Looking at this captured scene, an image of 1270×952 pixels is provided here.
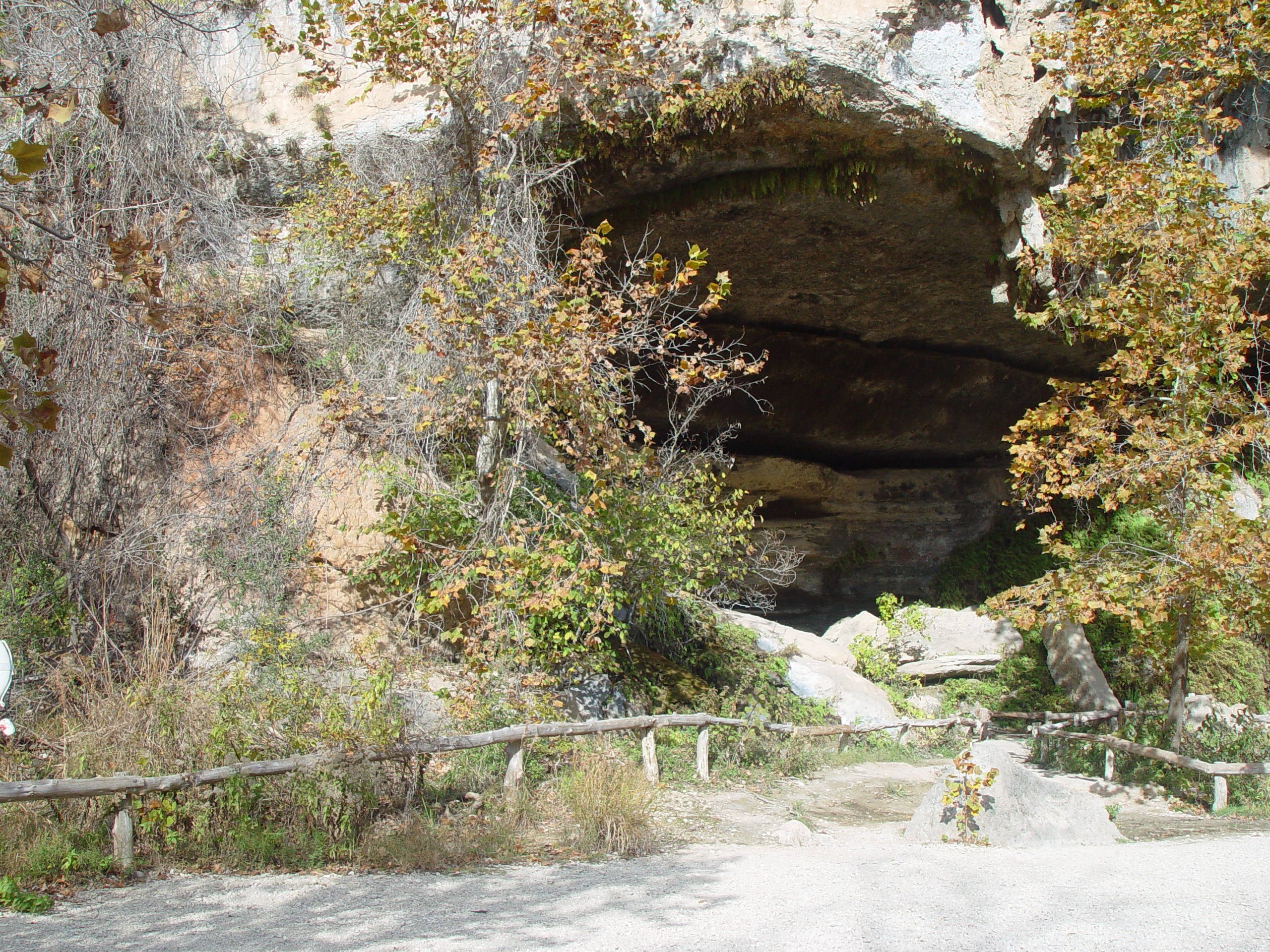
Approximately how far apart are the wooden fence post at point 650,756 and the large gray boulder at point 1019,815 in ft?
6.25

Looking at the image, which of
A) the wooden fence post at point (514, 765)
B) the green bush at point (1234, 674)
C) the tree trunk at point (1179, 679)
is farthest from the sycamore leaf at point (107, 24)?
the green bush at point (1234, 674)

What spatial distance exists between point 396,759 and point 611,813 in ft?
4.37

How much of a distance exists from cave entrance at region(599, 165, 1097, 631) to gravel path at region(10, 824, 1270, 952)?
6.62 m

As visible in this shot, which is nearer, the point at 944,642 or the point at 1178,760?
the point at 1178,760

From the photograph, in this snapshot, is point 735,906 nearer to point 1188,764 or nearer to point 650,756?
point 650,756

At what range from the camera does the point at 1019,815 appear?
18.7ft

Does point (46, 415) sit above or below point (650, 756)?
above

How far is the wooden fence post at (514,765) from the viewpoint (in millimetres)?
5902

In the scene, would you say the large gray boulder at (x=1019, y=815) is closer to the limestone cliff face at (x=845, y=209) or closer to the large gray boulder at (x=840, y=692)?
the large gray boulder at (x=840, y=692)

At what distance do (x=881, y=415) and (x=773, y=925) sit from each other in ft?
36.8

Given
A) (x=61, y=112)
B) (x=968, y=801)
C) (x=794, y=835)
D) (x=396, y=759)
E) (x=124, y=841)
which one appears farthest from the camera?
(x=794, y=835)

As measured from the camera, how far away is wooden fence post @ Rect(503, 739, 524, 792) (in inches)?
232

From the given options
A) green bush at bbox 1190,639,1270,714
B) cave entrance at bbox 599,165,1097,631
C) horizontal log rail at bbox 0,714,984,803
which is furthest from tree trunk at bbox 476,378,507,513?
green bush at bbox 1190,639,1270,714

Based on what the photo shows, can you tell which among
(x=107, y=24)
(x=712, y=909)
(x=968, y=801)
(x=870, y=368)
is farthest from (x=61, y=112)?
(x=870, y=368)
